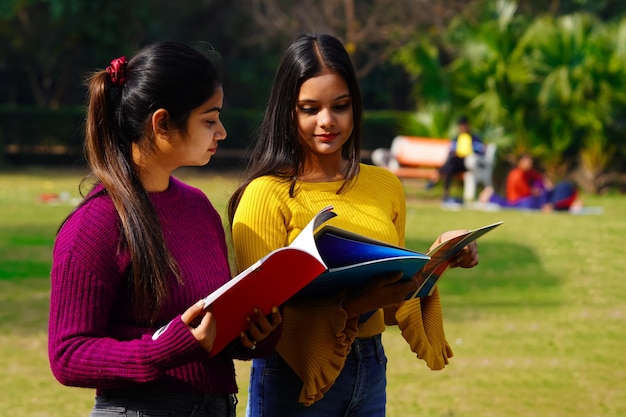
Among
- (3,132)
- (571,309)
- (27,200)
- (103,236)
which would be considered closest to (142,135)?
(103,236)

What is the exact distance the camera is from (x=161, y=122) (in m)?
2.46

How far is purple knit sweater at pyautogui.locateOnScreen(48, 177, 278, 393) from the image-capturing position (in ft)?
7.42

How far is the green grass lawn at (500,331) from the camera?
18.8 feet

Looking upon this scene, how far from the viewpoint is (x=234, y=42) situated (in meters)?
34.7

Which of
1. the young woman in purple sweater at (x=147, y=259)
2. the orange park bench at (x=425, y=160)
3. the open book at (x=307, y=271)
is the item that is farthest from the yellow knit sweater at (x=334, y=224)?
the orange park bench at (x=425, y=160)

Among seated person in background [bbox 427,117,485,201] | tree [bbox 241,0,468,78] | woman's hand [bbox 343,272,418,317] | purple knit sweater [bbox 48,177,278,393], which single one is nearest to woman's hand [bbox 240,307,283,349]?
purple knit sweater [bbox 48,177,278,393]

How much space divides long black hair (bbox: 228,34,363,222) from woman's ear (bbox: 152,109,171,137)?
1.64ft

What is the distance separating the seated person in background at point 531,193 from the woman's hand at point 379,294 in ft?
45.5

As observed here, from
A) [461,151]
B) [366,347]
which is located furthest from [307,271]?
[461,151]

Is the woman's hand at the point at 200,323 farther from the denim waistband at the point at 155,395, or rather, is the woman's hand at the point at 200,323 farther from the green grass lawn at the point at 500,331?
the green grass lawn at the point at 500,331

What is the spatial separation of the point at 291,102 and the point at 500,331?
4.87m

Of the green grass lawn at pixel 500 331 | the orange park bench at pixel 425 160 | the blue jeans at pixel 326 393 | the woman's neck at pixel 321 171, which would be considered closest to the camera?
the blue jeans at pixel 326 393

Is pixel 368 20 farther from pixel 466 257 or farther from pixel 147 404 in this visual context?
pixel 147 404

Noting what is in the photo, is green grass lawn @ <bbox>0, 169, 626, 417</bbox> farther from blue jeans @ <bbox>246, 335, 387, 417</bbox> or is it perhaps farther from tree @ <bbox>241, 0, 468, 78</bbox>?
tree @ <bbox>241, 0, 468, 78</bbox>
